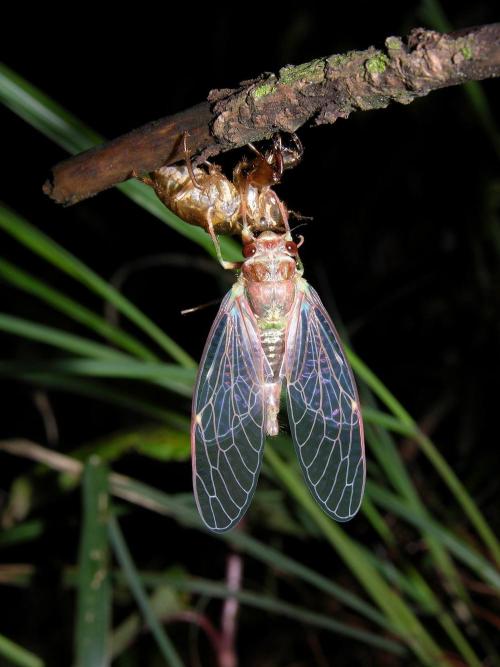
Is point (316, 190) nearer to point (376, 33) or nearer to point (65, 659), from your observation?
point (376, 33)

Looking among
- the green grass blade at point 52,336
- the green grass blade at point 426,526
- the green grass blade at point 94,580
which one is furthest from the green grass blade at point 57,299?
the green grass blade at point 426,526

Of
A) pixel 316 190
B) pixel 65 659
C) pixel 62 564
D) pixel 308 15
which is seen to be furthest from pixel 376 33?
pixel 65 659

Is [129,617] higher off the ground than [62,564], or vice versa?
[62,564]

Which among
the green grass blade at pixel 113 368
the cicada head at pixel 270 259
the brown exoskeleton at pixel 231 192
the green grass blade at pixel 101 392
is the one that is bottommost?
the green grass blade at pixel 113 368

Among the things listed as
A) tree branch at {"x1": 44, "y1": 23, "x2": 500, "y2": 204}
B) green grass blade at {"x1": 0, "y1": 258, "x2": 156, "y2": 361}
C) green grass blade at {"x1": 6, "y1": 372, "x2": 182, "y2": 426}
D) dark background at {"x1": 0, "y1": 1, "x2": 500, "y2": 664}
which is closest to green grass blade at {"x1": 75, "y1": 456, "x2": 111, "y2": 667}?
green grass blade at {"x1": 6, "y1": 372, "x2": 182, "y2": 426}

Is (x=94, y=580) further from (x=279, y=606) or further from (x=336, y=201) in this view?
(x=336, y=201)

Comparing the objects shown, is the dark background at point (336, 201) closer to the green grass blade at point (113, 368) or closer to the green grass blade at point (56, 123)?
the green grass blade at point (113, 368)

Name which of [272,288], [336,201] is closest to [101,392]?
[272,288]
